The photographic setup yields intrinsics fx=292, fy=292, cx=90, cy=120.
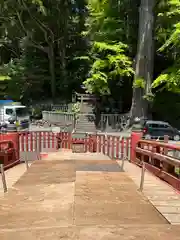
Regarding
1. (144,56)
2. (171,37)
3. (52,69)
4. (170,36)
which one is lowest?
(144,56)

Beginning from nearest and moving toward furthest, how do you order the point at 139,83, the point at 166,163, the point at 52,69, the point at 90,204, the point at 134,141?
the point at 90,204 → the point at 166,163 → the point at 134,141 → the point at 139,83 → the point at 52,69

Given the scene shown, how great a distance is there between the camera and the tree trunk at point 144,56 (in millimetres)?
24219

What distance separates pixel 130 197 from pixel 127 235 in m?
1.88

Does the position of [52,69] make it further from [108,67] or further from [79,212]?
[79,212]

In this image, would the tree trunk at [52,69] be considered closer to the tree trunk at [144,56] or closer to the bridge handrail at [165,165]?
the tree trunk at [144,56]

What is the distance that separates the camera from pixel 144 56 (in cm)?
2447

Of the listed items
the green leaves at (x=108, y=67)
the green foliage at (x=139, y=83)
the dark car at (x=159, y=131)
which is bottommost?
the dark car at (x=159, y=131)

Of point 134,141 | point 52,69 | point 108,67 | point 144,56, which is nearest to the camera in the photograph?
point 134,141

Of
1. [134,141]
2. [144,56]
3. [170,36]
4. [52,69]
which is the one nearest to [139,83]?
[144,56]


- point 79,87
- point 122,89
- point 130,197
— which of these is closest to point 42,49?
point 79,87

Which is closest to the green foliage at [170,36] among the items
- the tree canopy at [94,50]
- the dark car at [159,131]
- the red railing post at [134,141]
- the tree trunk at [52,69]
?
the tree canopy at [94,50]

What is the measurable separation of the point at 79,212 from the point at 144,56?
21.8m

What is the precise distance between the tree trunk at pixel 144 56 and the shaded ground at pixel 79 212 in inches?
723

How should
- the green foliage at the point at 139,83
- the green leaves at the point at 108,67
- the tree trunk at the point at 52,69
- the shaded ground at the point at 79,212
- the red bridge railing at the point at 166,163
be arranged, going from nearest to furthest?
the shaded ground at the point at 79,212
the red bridge railing at the point at 166,163
the green foliage at the point at 139,83
the green leaves at the point at 108,67
the tree trunk at the point at 52,69
